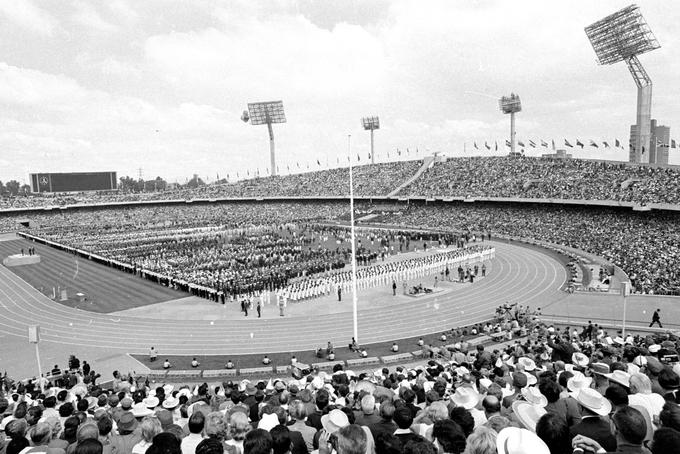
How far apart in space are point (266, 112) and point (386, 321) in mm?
93916

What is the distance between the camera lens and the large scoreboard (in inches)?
4021

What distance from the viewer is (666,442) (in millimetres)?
3145

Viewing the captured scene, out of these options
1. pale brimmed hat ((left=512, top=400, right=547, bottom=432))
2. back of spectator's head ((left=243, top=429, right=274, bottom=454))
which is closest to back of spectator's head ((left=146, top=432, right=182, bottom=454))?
back of spectator's head ((left=243, top=429, right=274, bottom=454))

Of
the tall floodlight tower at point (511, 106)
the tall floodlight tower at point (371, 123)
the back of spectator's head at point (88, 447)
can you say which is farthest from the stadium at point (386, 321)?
the tall floodlight tower at point (371, 123)

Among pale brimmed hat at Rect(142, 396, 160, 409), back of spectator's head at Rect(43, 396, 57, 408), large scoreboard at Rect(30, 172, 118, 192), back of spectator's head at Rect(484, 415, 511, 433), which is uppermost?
large scoreboard at Rect(30, 172, 118, 192)

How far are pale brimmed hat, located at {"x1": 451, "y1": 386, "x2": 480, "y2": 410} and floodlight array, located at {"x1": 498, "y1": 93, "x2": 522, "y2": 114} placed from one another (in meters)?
90.9

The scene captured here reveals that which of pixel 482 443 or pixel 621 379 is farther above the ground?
pixel 482 443

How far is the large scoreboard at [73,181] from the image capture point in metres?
102

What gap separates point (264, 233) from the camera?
59.8 m

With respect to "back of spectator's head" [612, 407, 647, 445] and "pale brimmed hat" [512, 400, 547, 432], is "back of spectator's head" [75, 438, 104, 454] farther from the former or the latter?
"back of spectator's head" [612, 407, 647, 445]

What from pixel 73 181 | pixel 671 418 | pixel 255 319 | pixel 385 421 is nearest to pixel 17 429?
pixel 385 421

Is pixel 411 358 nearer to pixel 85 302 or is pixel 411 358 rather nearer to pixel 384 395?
pixel 384 395

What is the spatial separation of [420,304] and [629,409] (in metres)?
23.7

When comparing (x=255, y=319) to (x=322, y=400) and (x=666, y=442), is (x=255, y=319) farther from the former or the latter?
(x=666, y=442)
